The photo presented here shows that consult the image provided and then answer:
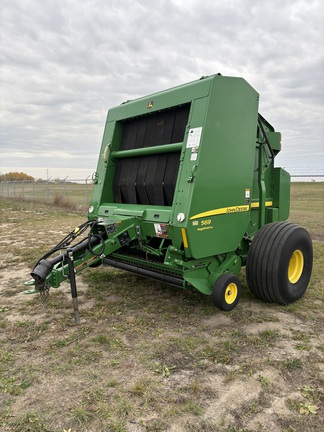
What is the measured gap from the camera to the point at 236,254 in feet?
14.8

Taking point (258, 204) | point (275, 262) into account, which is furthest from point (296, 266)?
point (258, 204)

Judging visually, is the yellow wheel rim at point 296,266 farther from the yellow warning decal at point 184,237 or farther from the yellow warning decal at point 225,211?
the yellow warning decal at point 184,237

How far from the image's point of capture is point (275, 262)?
4141mm

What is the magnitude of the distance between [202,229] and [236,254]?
3.11 ft

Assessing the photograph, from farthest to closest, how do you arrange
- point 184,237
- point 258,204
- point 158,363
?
point 258,204 < point 184,237 < point 158,363

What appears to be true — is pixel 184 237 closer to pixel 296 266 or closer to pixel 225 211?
pixel 225 211

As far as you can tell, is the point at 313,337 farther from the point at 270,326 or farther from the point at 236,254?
the point at 236,254

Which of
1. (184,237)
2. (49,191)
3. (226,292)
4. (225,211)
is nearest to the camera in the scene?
(184,237)

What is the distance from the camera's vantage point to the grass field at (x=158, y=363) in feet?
7.70

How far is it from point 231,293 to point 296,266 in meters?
1.18

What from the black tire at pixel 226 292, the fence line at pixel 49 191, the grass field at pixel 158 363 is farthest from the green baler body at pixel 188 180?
the fence line at pixel 49 191

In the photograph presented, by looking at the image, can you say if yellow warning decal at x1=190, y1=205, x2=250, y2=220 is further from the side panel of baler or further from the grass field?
the grass field

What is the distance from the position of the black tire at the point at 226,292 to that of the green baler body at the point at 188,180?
12 cm

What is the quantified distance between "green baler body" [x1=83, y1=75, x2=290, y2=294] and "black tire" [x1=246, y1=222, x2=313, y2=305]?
22 centimetres
